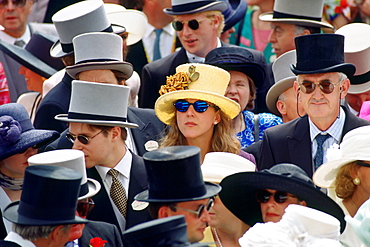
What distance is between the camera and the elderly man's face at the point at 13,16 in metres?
9.18

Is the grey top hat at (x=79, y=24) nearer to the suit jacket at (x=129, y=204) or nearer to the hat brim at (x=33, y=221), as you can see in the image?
the suit jacket at (x=129, y=204)

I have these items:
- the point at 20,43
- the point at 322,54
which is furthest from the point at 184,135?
the point at 20,43

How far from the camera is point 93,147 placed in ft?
20.4

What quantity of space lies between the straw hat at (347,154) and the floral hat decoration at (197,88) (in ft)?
3.79

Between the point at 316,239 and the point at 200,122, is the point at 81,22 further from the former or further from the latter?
the point at 316,239

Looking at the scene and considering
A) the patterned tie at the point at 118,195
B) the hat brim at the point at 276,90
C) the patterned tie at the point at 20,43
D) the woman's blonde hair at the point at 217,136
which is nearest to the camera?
the patterned tie at the point at 118,195

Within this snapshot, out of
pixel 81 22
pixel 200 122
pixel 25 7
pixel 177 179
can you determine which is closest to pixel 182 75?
pixel 200 122

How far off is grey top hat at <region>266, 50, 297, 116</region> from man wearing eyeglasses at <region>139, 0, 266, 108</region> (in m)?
0.34

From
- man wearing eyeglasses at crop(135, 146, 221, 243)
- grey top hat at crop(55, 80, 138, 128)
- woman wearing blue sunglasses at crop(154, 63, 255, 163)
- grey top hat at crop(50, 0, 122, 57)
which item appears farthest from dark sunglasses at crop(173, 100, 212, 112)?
man wearing eyeglasses at crop(135, 146, 221, 243)

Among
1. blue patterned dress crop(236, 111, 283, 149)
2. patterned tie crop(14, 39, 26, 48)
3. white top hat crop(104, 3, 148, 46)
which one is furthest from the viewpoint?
patterned tie crop(14, 39, 26, 48)

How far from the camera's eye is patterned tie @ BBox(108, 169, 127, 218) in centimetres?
619

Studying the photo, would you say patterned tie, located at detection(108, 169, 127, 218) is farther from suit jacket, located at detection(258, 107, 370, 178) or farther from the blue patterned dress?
the blue patterned dress

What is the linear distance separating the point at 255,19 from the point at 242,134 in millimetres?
3160

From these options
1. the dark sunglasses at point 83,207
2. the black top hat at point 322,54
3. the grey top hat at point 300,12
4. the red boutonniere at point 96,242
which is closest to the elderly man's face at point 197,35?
the grey top hat at point 300,12
